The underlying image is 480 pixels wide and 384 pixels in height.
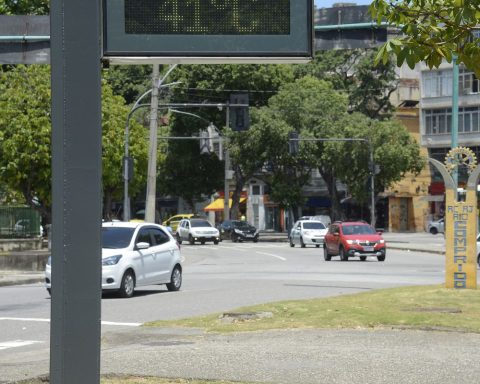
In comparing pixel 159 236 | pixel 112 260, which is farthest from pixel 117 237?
pixel 159 236

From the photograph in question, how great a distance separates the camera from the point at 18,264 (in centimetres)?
3375

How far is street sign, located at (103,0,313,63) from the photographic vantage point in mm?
6391

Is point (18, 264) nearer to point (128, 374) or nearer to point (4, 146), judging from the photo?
point (4, 146)

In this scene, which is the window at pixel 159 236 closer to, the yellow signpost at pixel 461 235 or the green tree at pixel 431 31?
the yellow signpost at pixel 461 235

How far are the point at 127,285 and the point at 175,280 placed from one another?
2256 mm

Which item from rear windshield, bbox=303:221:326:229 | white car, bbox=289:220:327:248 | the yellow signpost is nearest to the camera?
the yellow signpost

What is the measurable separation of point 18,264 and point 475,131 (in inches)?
2017

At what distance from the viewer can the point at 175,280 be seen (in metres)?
24.8

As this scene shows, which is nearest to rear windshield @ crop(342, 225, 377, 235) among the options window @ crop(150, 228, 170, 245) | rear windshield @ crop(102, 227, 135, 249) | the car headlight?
window @ crop(150, 228, 170, 245)

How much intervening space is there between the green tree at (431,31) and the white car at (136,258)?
14.2m

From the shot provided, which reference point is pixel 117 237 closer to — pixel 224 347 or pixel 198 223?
pixel 224 347

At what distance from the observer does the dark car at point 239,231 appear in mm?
70875

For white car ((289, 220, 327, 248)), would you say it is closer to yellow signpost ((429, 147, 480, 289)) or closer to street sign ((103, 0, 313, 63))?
yellow signpost ((429, 147, 480, 289))

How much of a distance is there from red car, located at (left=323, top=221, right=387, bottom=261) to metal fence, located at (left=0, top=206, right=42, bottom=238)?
39.5 ft
